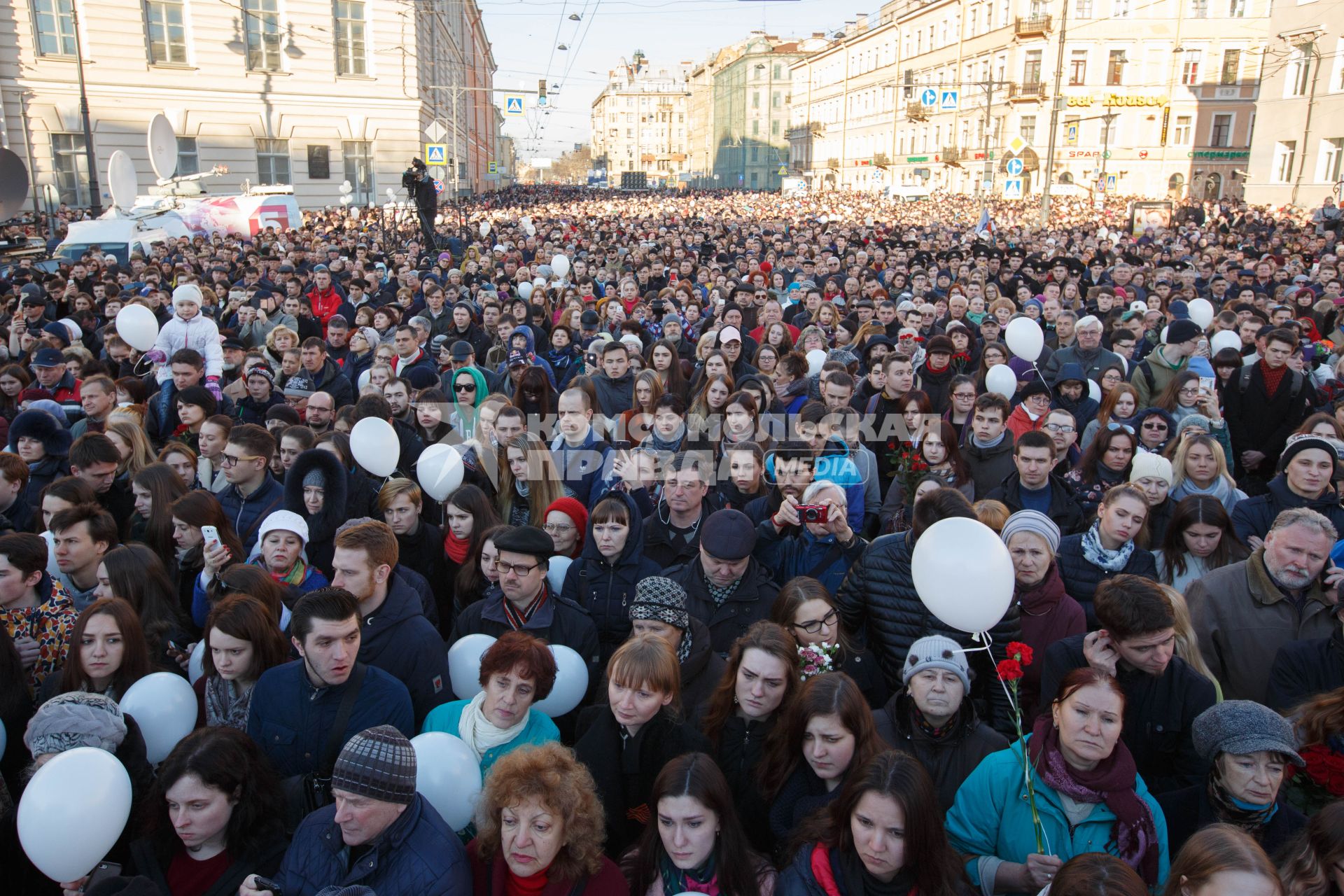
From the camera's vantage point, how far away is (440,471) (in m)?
5.23

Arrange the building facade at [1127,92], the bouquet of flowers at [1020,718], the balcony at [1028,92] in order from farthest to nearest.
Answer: the balcony at [1028,92] < the building facade at [1127,92] < the bouquet of flowers at [1020,718]

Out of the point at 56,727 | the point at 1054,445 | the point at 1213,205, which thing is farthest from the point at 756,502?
the point at 1213,205

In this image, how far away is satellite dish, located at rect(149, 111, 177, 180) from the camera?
2158 cm

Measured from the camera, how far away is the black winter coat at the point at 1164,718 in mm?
3105

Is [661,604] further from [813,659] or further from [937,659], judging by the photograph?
[937,659]

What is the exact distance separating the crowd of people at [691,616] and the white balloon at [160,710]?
12 centimetres

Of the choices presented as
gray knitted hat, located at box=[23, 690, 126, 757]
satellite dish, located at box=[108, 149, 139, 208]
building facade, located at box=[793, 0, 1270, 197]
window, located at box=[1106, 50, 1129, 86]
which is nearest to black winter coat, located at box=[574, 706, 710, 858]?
gray knitted hat, located at box=[23, 690, 126, 757]

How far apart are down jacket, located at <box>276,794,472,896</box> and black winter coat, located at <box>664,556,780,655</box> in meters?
1.64

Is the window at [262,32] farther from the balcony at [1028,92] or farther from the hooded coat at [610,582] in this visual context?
the hooded coat at [610,582]

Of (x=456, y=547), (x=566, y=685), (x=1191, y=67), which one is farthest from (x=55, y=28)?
(x=1191, y=67)

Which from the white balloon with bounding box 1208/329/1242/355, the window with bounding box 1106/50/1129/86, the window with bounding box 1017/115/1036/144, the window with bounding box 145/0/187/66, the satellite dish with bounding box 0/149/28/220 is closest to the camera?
the white balloon with bounding box 1208/329/1242/355

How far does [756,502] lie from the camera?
495cm

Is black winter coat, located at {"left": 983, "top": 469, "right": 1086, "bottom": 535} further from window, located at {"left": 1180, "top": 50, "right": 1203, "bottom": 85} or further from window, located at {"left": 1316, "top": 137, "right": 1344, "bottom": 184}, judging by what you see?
window, located at {"left": 1180, "top": 50, "right": 1203, "bottom": 85}

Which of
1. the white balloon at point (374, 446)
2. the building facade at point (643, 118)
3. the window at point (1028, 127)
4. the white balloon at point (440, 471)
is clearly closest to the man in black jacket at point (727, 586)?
the white balloon at point (440, 471)
